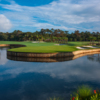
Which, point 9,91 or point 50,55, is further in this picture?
point 50,55

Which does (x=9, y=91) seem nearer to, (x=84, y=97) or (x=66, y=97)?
(x=66, y=97)

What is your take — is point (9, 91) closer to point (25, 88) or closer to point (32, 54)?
point (25, 88)

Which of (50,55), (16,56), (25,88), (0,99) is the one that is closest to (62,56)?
(50,55)

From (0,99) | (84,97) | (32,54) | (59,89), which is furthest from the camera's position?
(32,54)

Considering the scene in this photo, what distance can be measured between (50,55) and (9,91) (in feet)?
40.6

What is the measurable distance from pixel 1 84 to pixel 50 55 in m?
11.5

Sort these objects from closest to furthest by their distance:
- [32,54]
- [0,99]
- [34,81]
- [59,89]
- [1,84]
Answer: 1. [0,99]
2. [59,89]
3. [1,84]
4. [34,81]
5. [32,54]

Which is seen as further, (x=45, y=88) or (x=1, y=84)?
(x=1, y=84)

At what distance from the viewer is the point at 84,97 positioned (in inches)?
209

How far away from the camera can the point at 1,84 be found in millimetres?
8984

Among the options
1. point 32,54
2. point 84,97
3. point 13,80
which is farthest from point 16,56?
point 84,97

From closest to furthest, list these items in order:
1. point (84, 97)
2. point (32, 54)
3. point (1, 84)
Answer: point (84, 97), point (1, 84), point (32, 54)

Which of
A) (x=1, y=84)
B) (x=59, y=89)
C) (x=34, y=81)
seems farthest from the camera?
(x=34, y=81)

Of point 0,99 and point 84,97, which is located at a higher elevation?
point 84,97
